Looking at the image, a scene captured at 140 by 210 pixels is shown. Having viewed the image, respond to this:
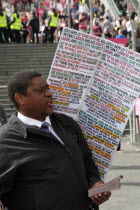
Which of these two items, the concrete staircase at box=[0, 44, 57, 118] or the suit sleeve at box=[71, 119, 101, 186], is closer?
the suit sleeve at box=[71, 119, 101, 186]

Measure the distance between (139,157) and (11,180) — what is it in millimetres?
8724

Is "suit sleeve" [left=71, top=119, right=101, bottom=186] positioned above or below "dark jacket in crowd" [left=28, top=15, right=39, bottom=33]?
above

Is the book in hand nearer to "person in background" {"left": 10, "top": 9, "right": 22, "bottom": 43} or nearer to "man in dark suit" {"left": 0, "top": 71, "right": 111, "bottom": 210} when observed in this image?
"man in dark suit" {"left": 0, "top": 71, "right": 111, "bottom": 210}

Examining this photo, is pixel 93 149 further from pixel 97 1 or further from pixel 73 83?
pixel 97 1

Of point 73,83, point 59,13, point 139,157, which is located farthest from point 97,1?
point 73,83

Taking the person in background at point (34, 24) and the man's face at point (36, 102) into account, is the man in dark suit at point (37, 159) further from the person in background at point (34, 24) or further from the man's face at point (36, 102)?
the person in background at point (34, 24)

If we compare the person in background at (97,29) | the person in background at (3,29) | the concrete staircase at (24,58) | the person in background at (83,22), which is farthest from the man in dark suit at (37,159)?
the person in background at (97,29)

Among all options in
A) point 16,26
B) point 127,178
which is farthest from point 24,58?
point 127,178

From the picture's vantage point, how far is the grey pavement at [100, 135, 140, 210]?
7.72 metres

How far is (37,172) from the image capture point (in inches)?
136

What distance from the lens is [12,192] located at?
11.5 ft

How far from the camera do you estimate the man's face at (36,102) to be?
11.8 ft

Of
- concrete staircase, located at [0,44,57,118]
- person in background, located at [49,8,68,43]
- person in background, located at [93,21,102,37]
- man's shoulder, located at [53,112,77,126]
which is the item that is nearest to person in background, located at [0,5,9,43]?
person in background, located at [49,8,68,43]

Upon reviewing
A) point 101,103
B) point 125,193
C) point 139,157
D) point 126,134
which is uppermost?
point 101,103
